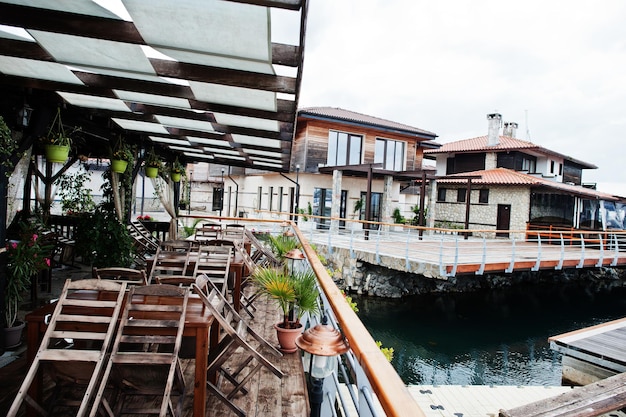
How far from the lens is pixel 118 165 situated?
22.1ft

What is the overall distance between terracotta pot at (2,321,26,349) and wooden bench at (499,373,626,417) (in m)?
4.32

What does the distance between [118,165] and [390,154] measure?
16.7 metres

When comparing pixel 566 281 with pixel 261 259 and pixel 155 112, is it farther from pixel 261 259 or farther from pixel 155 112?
pixel 155 112

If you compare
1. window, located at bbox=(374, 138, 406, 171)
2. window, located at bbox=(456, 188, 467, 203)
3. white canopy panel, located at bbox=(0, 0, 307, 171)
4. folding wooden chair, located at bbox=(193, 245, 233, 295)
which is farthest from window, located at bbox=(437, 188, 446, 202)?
folding wooden chair, located at bbox=(193, 245, 233, 295)

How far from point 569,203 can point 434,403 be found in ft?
70.3

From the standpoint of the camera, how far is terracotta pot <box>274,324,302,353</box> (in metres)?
3.63

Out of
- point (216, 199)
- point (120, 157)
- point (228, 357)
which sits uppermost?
point (120, 157)

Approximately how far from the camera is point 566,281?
19.0 m

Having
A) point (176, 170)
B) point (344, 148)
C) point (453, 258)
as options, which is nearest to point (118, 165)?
point (176, 170)


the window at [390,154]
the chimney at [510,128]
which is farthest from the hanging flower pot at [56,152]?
the chimney at [510,128]

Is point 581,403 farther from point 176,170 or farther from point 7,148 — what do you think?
point 176,170

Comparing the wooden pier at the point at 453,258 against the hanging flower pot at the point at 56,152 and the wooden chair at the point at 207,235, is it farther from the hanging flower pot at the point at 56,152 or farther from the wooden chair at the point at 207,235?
the hanging flower pot at the point at 56,152

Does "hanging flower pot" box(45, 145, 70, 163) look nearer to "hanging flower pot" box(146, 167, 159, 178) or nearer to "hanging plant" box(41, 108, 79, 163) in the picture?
"hanging plant" box(41, 108, 79, 163)

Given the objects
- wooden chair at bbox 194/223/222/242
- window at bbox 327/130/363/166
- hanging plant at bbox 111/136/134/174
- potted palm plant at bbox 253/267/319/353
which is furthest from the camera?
window at bbox 327/130/363/166
